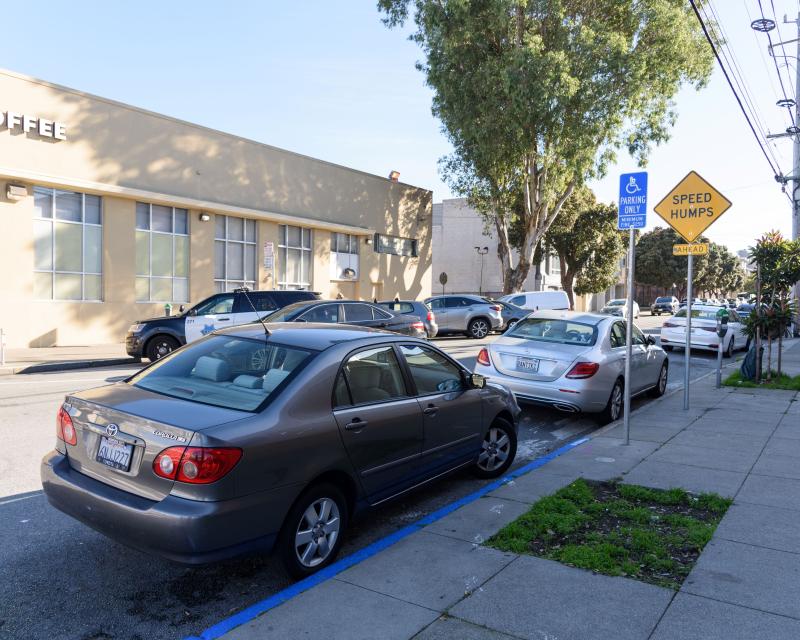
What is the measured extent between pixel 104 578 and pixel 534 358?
19.6 ft

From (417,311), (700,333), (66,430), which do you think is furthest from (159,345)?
(700,333)

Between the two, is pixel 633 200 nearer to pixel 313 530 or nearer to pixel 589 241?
pixel 313 530

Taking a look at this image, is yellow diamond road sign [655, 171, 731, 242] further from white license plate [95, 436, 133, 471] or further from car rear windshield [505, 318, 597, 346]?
white license plate [95, 436, 133, 471]

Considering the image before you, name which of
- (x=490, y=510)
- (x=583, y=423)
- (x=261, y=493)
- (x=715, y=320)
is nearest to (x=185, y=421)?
(x=261, y=493)

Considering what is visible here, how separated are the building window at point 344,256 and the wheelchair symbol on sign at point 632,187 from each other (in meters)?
19.9

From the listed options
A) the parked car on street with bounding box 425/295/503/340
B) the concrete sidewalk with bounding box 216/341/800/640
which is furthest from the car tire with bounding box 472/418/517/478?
the parked car on street with bounding box 425/295/503/340

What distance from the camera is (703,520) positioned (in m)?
4.85

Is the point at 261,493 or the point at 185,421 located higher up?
the point at 185,421

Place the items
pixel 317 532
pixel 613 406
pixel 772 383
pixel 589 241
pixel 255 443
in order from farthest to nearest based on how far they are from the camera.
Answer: pixel 589 241, pixel 772 383, pixel 613 406, pixel 317 532, pixel 255 443

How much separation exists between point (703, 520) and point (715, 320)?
1596cm

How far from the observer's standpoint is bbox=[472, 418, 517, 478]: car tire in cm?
592

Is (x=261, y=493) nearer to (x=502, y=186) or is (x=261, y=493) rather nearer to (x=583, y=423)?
(x=583, y=423)

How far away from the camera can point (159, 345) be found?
45.0ft

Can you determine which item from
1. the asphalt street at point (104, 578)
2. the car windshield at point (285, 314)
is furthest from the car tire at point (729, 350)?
the asphalt street at point (104, 578)
